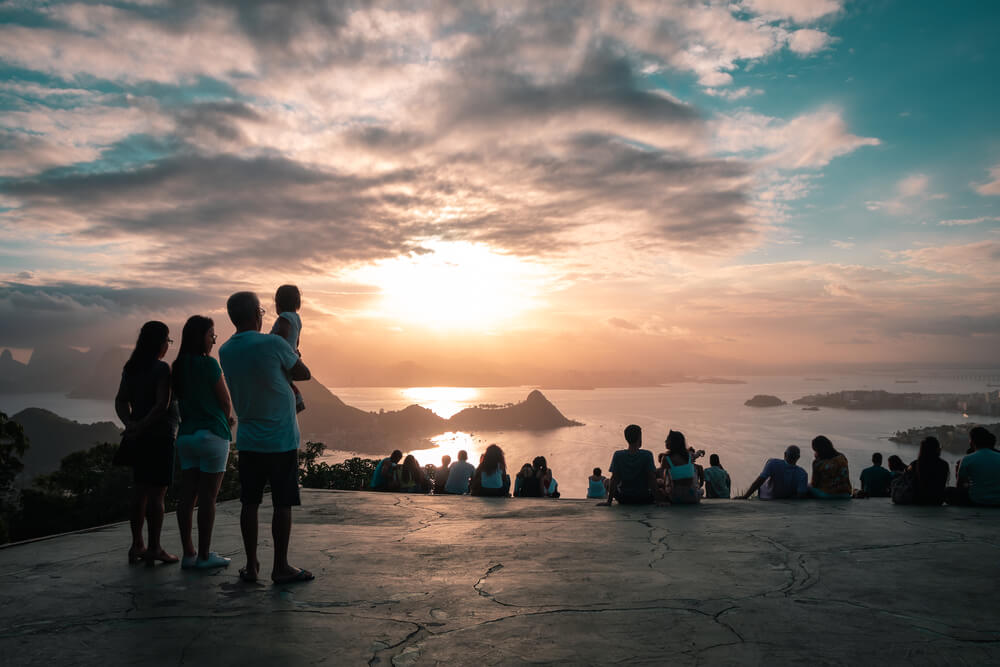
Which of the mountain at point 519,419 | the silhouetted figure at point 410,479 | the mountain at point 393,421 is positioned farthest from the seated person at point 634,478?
the mountain at point 519,419

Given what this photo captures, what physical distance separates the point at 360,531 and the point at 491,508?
2.30m

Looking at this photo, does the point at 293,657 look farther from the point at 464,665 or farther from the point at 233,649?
the point at 464,665

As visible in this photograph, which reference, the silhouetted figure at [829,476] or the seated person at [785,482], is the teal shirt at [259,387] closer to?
the seated person at [785,482]

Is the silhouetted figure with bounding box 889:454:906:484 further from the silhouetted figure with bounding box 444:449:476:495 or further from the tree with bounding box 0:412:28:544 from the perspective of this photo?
the tree with bounding box 0:412:28:544

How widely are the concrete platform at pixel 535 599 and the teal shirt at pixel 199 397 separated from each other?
114 centimetres

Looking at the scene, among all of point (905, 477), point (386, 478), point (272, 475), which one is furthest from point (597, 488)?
point (272, 475)

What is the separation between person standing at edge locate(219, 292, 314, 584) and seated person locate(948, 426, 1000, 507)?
8654mm

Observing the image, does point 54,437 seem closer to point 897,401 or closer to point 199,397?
point 199,397

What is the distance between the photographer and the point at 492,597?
145 inches

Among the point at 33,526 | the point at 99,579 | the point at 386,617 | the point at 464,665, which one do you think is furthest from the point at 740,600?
the point at 33,526

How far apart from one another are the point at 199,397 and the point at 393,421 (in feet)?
423

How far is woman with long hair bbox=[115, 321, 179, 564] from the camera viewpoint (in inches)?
180

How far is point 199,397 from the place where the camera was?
4418 millimetres

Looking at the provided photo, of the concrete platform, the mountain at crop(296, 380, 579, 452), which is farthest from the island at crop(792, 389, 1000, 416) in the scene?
the concrete platform
